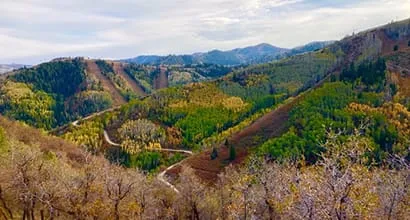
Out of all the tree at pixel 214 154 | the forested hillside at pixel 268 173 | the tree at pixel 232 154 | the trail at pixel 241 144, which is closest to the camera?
the forested hillside at pixel 268 173


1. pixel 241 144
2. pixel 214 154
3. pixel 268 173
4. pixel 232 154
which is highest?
pixel 268 173

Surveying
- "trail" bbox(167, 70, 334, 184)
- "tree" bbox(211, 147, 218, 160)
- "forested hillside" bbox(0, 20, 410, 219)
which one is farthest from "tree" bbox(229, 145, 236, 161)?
"tree" bbox(211, 147, 218, 160)

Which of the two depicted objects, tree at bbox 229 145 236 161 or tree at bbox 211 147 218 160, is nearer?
tree at bbox 229 145 236 161

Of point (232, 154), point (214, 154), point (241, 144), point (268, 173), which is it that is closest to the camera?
point (268, 173)

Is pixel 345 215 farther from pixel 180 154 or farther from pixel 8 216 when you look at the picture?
pixel 180 154

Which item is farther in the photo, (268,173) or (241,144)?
(241,144)

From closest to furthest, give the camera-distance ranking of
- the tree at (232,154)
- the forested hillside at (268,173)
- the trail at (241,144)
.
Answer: the forested hillside at (268,173) → the trail at (241,144) → the tree at (232,154)

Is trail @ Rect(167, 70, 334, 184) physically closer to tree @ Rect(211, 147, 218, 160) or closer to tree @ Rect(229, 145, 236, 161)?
tree @ Rect(211, 147, 218, 160)

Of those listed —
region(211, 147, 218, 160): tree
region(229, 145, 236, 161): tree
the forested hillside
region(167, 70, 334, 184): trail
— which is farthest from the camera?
region(211, 147, 218, 160): tree

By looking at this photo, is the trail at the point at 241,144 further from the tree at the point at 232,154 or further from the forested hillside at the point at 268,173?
the tree at the point at 232,154

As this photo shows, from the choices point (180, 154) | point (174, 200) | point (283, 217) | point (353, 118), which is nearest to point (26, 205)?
point (174, 200)

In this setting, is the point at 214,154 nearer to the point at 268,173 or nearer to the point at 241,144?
the point at 241,144

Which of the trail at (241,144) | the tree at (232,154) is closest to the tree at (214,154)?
the trail at (241,144)

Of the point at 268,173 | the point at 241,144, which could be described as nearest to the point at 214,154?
the point at 241,144
